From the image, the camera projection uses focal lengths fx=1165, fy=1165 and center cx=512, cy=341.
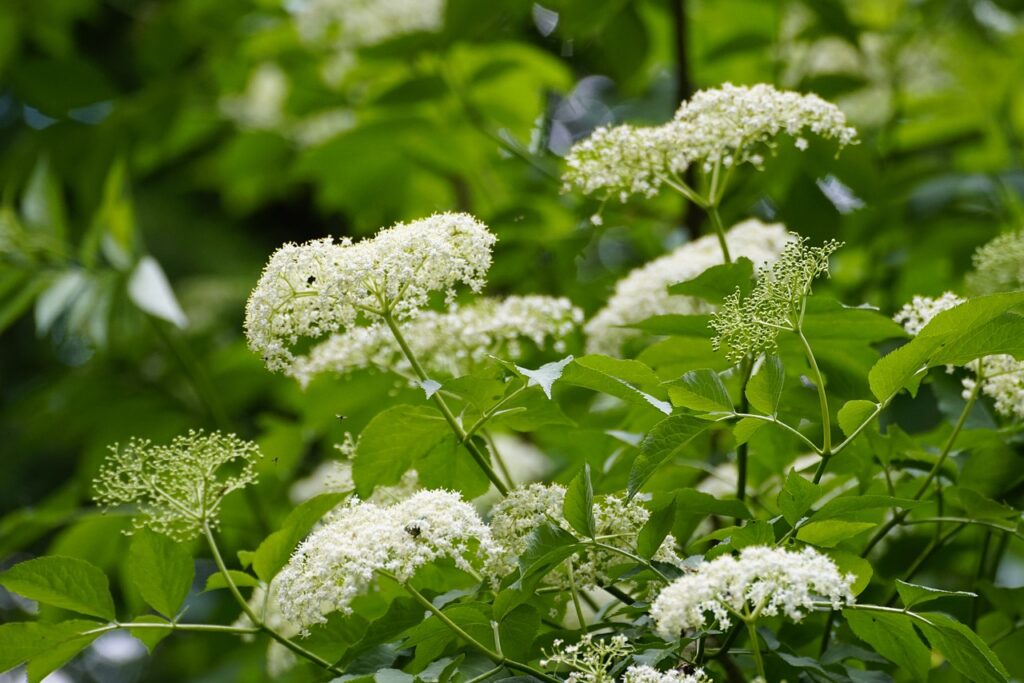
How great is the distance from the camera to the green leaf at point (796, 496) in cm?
142

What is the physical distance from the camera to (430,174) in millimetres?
3816

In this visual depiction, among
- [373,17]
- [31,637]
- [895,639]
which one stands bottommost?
[373,17]

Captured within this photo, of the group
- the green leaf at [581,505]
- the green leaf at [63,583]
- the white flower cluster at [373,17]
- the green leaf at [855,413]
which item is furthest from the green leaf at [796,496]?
the white flower cluster at [373,17]

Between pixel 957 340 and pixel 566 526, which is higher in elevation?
pixel 957 340

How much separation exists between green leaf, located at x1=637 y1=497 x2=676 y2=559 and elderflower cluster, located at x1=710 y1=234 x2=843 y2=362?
0.77 ft

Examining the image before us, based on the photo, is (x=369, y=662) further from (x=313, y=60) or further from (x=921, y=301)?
(x=313, y=60)

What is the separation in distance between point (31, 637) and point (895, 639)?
1.17m

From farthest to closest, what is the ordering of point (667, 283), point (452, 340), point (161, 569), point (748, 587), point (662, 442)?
point (667, 283), point (452, 340), point (161, 569), point (662, 442), point (748, 587)

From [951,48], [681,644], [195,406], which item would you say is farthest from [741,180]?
[195,406]

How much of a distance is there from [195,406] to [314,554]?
253 cm

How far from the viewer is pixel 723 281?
5.89 ft

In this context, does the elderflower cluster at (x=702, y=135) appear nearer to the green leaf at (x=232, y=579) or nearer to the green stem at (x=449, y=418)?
the green stem at (x=449, y=418)

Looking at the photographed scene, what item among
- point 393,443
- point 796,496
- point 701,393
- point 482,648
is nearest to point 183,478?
point 393,443

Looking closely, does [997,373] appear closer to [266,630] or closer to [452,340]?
[452,340]
